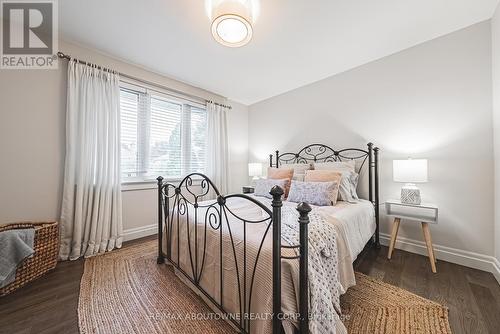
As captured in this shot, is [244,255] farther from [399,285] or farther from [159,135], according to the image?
[159,135]

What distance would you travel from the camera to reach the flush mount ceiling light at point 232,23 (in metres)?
1.47

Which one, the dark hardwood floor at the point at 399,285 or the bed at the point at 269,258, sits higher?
the bed at the point at 269,258

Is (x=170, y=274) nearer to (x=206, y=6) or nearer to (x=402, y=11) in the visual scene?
(x=206, y=6)

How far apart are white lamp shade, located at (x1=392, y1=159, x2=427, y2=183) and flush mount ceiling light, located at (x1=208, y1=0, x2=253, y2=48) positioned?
1.98 metres

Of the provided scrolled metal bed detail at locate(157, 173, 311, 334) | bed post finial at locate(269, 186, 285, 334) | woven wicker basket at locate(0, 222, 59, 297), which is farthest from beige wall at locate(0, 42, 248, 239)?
bed post finial at locate(269, 186, 285, 334)

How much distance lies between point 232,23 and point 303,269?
1872 millimetres

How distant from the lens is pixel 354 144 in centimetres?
280

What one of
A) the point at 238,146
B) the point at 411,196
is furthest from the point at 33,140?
the point at 411,196

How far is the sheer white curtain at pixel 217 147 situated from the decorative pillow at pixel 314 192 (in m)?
1.74

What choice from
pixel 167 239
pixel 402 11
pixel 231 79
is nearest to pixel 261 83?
pixel 231 79

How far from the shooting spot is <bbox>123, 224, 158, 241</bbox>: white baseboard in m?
2.71

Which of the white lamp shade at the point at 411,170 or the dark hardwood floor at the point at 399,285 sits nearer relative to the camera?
the dark hardwood floor at the point at 399,285

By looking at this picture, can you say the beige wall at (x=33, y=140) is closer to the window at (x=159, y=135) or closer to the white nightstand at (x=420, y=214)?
the window at (x=159, y=135)

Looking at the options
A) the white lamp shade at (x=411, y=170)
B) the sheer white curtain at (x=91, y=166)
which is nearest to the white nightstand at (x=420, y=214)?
the white lamp shade at (x=411, y=170)
